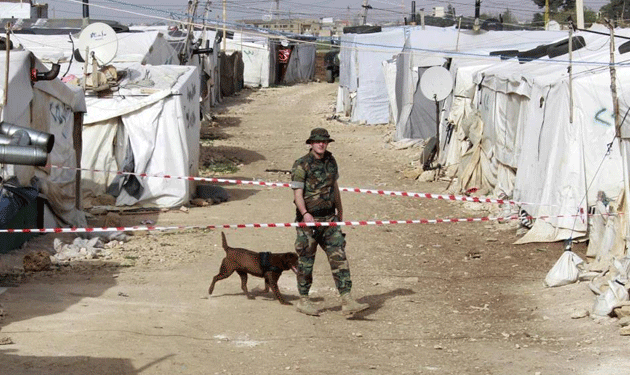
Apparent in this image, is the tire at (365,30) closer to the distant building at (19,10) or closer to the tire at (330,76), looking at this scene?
the distant building at (19,10)

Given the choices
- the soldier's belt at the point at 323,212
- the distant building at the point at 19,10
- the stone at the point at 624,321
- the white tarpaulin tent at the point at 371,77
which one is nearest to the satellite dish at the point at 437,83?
the white tarpaulin tent at the point at 371,77

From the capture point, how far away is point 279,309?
9688mm

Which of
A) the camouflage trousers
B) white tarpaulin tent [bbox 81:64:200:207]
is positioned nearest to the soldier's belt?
the camouflage trousers

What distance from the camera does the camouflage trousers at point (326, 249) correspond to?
30.8 ft

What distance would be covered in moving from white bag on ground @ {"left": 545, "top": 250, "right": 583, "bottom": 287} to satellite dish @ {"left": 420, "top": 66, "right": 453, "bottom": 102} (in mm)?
11399

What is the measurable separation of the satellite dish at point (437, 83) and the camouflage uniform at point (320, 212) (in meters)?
12.8

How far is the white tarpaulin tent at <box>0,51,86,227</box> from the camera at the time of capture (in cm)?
1160

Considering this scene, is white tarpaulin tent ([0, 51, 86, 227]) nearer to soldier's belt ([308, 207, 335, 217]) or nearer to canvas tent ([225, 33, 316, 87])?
soldier's belt ([308, 207, 335, 217])

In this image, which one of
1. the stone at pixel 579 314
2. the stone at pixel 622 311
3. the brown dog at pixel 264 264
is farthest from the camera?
the brown dog at pixel 264 264

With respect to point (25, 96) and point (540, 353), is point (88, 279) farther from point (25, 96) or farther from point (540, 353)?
point (540, 353)

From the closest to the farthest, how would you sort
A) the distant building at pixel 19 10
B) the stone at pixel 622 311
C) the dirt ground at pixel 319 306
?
the dirt ground at pixel 319 306 → the stone at pixel 622 311 → the distant building at pixel 19 10

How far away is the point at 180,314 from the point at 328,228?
153 centimetres

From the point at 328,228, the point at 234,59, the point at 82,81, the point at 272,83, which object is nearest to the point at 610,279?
the point at 328,228

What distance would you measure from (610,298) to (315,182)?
276 cm
